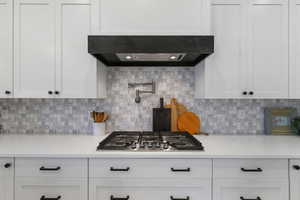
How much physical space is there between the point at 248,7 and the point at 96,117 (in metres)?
1.67

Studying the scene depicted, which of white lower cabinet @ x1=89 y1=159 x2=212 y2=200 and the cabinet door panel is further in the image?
the cabinet door panel

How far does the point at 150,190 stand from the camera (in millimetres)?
1350

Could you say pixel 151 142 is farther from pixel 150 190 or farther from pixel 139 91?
pixel 139 91

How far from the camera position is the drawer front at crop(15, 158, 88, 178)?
4.42ft

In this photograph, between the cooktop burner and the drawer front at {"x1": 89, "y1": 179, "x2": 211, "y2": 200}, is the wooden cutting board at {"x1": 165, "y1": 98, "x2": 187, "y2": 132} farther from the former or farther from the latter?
the drawer front at {"x1": 89, "y1": 179, "x2": 211, "y2": 200}

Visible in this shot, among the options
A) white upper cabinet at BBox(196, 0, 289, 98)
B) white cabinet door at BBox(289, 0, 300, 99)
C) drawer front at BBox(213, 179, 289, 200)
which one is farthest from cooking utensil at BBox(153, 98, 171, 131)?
white cabinet door at BBox(289, 0, 300, 99)

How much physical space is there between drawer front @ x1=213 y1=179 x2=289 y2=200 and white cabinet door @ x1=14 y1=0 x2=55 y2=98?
60.1 inches

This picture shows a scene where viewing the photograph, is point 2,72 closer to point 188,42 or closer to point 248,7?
point 188,42

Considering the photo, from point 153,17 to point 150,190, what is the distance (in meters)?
1.29

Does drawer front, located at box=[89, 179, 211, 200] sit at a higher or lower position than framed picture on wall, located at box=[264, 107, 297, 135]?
lower

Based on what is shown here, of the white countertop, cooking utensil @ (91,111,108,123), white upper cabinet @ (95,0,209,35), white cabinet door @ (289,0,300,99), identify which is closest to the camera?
the white countertop

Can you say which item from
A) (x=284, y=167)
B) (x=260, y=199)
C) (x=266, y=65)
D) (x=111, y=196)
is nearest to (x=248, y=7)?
(x=266, y=65)

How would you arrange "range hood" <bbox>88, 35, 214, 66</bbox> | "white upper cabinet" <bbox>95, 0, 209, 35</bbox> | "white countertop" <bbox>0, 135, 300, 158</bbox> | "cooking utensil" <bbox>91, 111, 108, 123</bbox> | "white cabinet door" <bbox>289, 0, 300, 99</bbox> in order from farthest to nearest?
"cooking utensil" <bbox>91, 111, 108, 123</bbox> → "white cabinet door" <bbox>289, 0, 300, 99</bbox> → "white upper cabinet" <bbox>95, 0, 209, 35</bbox> → "range hood" <bbox>88, 35, 214, 66</bbox> → "white countertop" <bbox>0, 135, 300, 158</bbox>

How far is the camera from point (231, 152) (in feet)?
4.50
